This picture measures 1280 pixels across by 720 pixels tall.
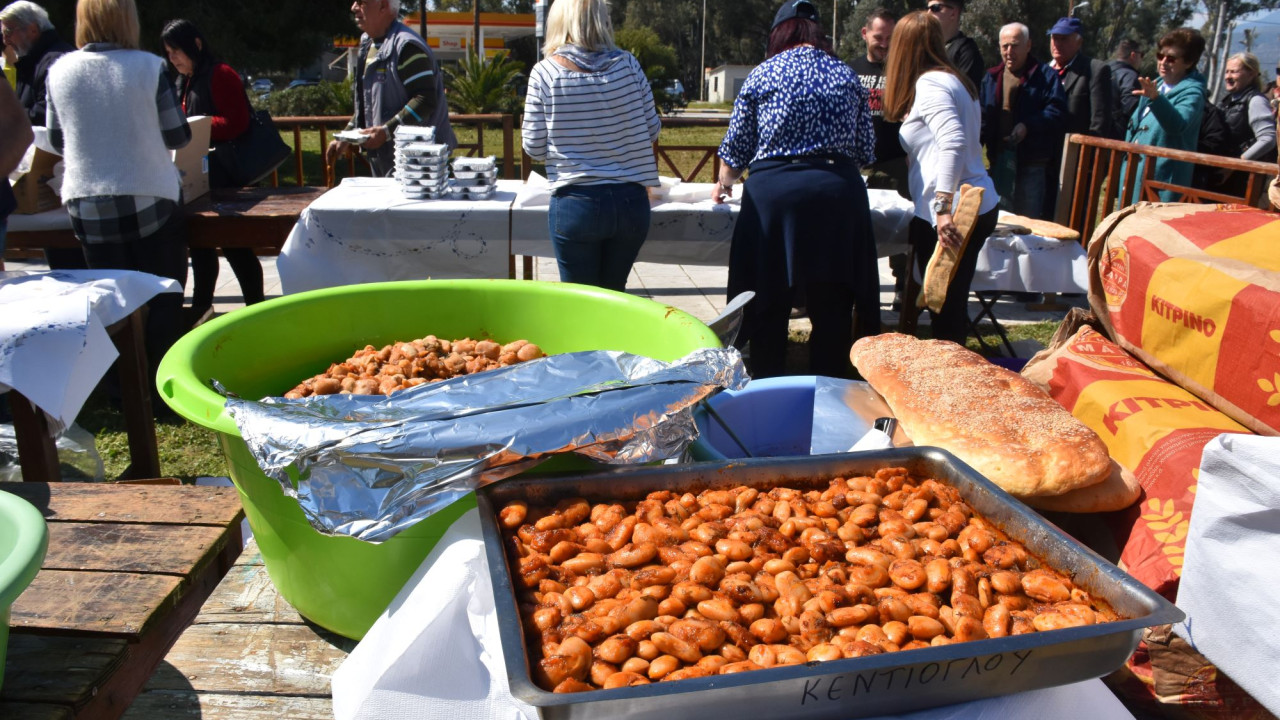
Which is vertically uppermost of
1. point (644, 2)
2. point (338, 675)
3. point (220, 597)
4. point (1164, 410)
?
point (644, 2)

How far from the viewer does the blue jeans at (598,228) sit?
358 cm

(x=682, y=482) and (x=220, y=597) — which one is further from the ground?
(x=682, y=482)

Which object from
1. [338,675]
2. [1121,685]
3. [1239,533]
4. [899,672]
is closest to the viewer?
[899,672]

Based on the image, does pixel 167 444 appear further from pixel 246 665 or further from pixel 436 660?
pixel 436 660

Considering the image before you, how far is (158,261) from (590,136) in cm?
213

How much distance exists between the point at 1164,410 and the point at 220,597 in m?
2.05

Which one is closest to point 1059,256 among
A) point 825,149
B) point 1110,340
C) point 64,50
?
point 825,149

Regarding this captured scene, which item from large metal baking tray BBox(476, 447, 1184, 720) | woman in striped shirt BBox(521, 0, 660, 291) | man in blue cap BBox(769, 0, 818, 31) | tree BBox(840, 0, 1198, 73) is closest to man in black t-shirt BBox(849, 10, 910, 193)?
man in blue cap BBox(769, 0, 818, 31)

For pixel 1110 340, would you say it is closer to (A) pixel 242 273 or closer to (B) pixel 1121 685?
(B) pixel 1121 685

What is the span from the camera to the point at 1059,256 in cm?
435

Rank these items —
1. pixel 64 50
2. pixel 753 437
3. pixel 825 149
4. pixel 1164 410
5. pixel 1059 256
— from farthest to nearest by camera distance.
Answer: pixel 64 50
pixel 1059 256
pixel 825 149
pixel 753 437
pixel 1164 410

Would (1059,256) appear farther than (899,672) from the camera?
Yes

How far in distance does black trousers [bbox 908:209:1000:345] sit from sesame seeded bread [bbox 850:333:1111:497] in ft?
5.31

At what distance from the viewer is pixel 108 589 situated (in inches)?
57.1
